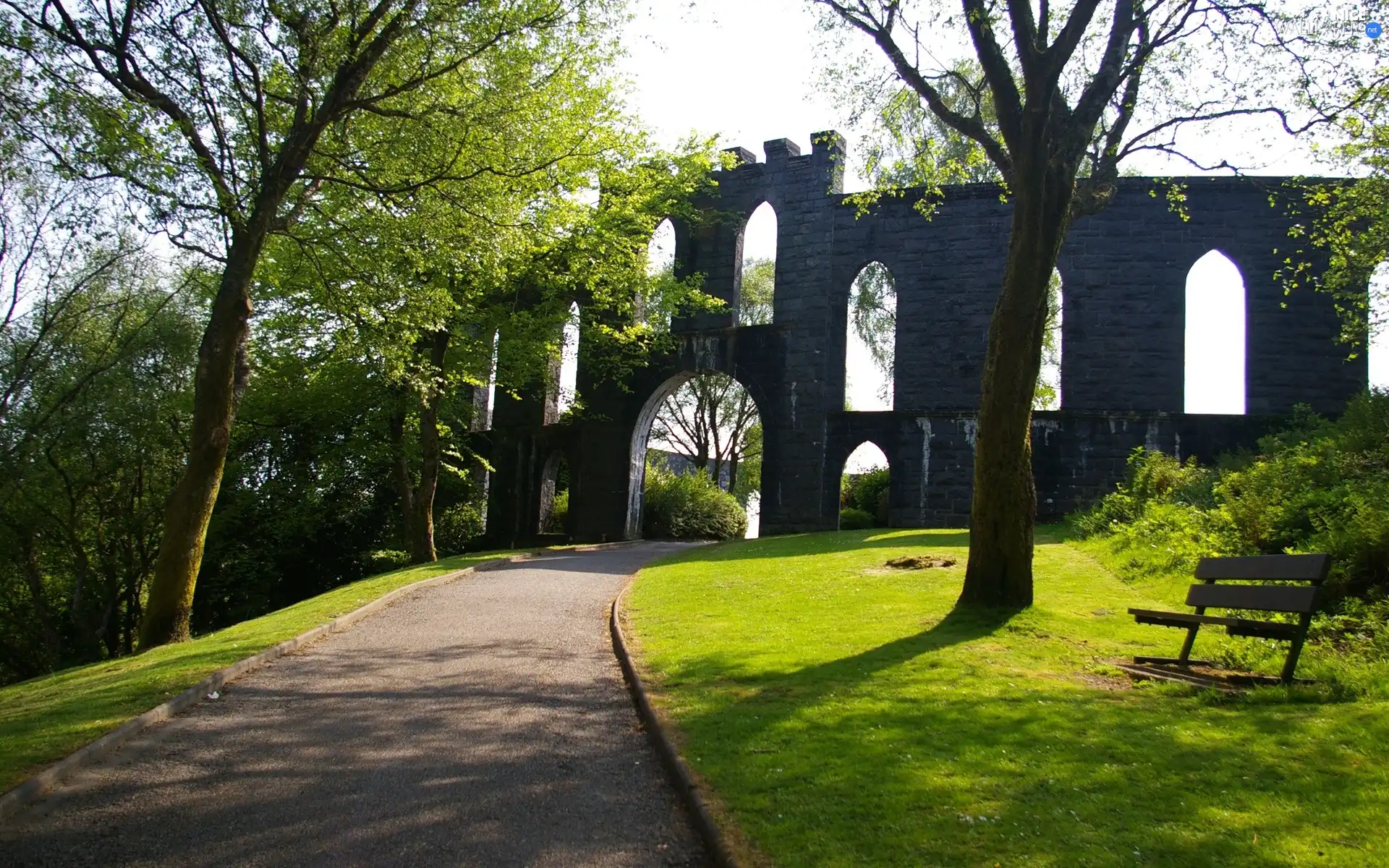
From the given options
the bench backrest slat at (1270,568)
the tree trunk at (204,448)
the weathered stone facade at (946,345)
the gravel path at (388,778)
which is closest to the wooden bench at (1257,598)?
the bench backrest slat at (1270,568)

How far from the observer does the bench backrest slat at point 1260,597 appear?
6.93 meters

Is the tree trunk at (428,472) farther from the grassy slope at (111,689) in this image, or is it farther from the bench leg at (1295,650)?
the bench leg at (1295,650)

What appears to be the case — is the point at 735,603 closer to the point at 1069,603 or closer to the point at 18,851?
the point at 1069,603

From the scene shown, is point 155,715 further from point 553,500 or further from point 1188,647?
point 553,500

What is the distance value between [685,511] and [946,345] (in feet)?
30.5

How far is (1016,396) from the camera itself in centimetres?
1084

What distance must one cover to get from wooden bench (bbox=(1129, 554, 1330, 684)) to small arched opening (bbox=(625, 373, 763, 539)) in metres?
20.6

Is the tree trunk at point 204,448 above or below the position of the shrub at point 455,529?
above

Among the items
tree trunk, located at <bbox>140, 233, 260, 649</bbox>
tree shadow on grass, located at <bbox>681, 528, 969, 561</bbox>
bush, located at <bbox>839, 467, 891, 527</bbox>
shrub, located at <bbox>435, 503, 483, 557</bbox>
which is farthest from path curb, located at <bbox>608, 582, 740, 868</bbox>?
shrub, located at <bbox>435, 503, 483, 557</bbox>

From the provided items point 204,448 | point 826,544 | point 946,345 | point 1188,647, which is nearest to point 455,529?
point 826,544

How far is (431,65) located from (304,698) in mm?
9895

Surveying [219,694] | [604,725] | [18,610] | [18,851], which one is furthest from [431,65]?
[18,610]

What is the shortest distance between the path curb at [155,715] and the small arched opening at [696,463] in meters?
15.7

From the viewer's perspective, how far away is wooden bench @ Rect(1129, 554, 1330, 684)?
7.02 m
